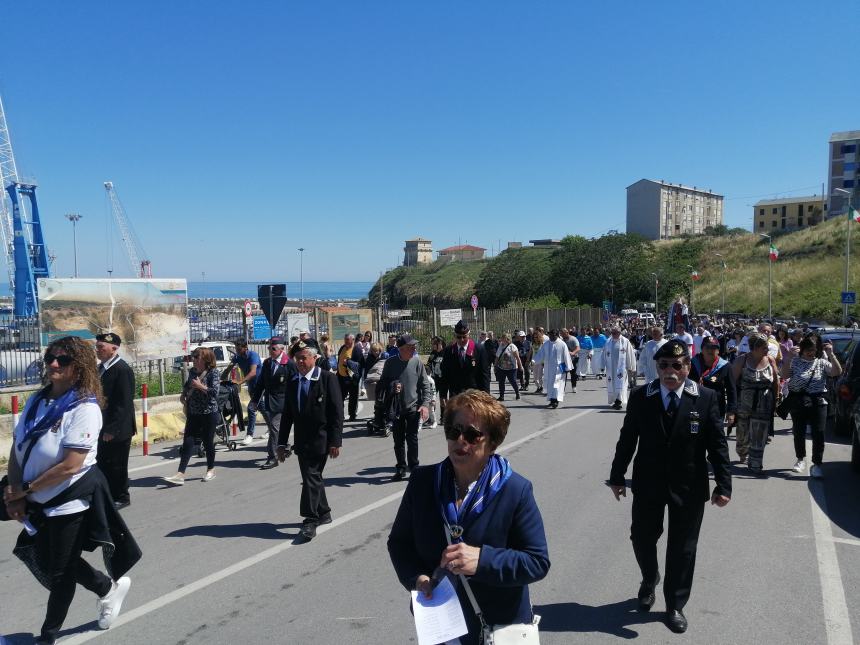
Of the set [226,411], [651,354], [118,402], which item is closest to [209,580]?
[118,402]

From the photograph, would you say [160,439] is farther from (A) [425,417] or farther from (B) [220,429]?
(A) [425,417]

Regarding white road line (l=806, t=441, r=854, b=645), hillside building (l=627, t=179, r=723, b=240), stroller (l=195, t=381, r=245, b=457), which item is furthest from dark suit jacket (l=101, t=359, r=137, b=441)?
hillside building (l=627, t=179, r=723, b=240)

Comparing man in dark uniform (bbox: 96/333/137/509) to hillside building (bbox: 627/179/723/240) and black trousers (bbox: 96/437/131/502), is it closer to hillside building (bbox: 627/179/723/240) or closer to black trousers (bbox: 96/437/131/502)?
black trousers (bbox: 96/437/131/502)

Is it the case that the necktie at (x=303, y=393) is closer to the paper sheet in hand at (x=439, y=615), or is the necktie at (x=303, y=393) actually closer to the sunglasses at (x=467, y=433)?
the sunglasses at (x=467, y=433)

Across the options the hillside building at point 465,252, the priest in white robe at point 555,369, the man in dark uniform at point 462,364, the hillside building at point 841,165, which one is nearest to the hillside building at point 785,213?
the hillside building at point 841,165

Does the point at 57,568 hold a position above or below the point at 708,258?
below

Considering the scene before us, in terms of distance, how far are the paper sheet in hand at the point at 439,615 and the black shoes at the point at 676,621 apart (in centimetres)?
249

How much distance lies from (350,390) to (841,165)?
4352 inches

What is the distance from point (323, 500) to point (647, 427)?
3343mm

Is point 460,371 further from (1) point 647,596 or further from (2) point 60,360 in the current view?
(2) point 60,360

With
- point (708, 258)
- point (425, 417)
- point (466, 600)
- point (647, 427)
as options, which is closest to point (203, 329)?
point (425, 417)

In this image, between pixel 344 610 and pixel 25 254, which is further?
pixel 25 254

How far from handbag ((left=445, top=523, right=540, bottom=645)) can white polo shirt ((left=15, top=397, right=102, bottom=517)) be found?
8.65 feet

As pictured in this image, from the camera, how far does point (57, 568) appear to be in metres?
3.94
